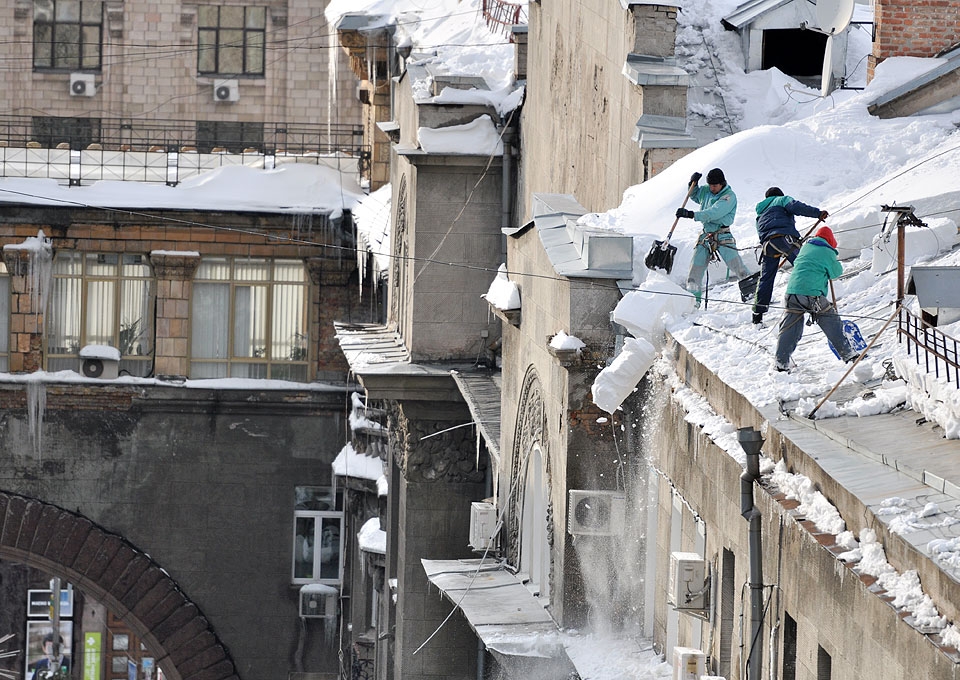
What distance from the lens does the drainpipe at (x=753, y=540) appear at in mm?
9477

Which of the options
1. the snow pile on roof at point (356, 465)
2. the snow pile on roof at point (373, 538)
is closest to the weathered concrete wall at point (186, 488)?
the snow pile on roof at point (356, 465)

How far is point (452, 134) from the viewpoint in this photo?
23625mm

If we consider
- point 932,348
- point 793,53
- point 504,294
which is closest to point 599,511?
point 504,294

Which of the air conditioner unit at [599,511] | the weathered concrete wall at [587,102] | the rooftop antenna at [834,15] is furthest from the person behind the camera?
the weathered concrete wall at [587,102]

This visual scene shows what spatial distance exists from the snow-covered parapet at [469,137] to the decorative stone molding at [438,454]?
3751mm

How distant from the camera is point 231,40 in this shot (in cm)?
4484

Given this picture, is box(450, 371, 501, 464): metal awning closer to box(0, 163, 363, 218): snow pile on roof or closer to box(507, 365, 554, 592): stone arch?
box(507, 365, 554, 592): stone arch

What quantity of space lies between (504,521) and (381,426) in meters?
12.5

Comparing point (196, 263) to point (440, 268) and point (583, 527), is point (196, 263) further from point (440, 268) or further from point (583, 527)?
point (583, 527)

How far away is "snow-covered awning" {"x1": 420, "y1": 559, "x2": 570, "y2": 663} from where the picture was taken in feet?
47.6

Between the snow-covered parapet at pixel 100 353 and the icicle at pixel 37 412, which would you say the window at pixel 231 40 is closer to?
the snow-covered parapet at pixel 100 353

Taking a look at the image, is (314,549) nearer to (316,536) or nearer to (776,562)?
(316,536)

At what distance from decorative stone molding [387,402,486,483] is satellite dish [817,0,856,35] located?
9.06 meters

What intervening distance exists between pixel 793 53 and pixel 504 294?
4.54m
